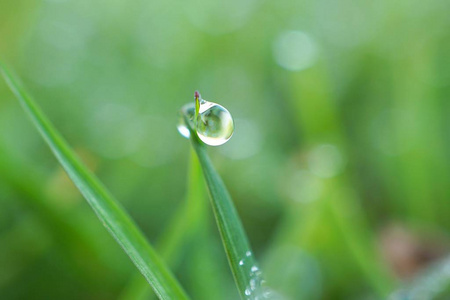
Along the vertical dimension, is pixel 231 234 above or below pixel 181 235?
below

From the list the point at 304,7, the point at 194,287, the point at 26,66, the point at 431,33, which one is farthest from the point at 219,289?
the point at 304,7

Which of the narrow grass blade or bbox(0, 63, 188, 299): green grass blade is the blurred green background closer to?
the narrow grass blade

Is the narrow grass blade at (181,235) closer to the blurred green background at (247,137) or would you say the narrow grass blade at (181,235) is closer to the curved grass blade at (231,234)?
the blurred green background at (247,137)

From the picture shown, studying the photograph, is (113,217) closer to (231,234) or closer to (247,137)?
(231,234)

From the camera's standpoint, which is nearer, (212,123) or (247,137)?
(212,123)

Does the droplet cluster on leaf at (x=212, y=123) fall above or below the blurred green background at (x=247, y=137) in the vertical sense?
below

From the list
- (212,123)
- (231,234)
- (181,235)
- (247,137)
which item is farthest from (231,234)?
(247,137)

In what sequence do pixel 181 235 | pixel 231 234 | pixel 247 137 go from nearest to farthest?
1. pixel 231 234
2. pixel 181 235
3. pixel 247 137

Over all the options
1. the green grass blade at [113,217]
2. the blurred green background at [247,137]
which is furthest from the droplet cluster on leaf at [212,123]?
the blurred green background at [247,137]
